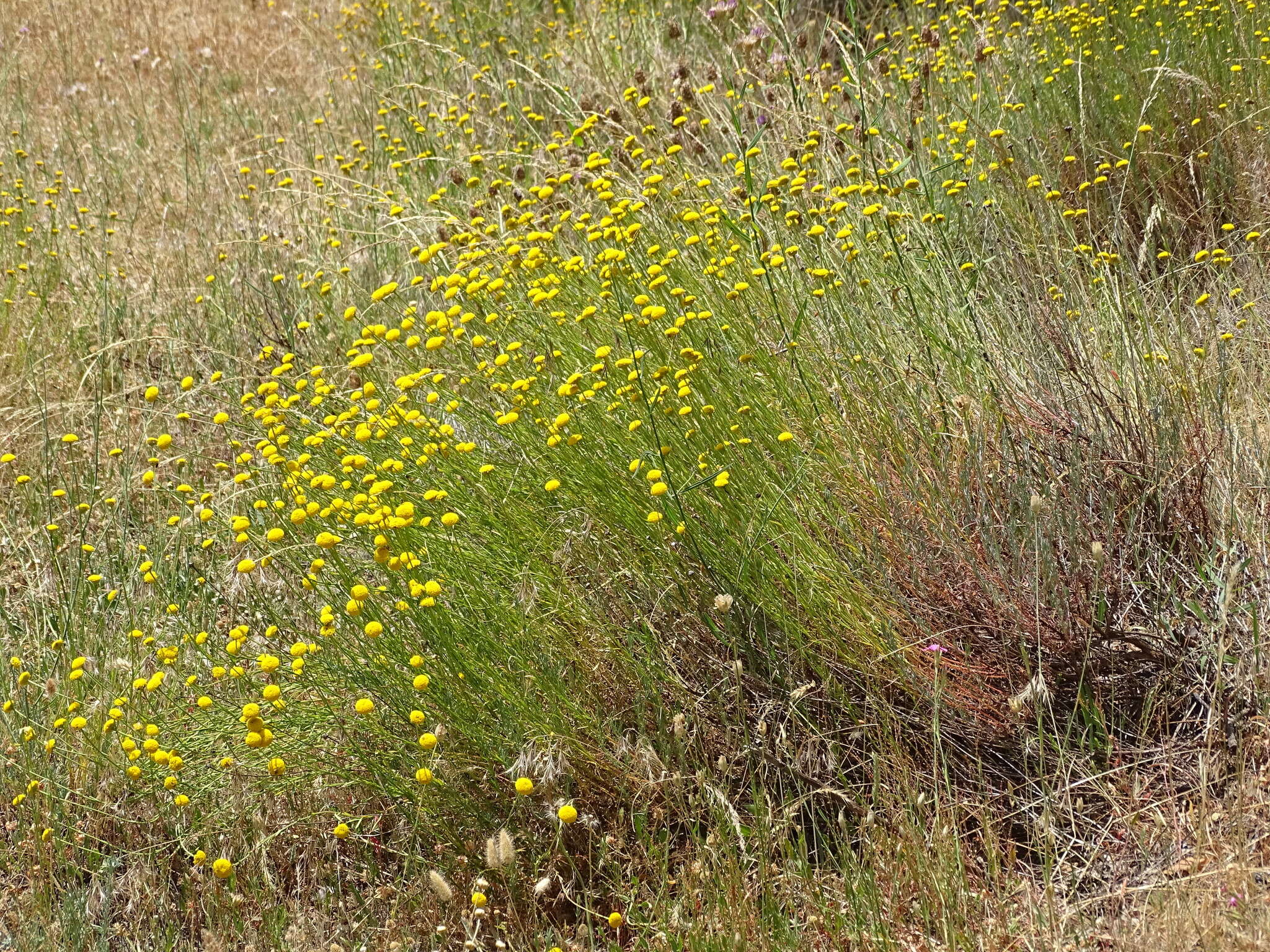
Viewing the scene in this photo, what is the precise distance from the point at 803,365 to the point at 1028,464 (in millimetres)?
558

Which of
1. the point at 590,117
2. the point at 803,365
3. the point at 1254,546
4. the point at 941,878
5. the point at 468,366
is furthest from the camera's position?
the point at 468,366

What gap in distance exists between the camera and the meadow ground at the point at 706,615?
1.96 metres

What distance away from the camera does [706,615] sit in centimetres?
236

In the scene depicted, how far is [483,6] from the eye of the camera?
7.12 metres

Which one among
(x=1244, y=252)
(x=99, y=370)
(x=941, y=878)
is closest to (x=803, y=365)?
(x=941, y=878)

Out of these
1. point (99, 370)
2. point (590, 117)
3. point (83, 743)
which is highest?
point (590, 117)

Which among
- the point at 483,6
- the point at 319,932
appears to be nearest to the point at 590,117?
the point at 319,932

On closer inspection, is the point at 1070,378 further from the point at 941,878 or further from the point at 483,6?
the point at 483,6

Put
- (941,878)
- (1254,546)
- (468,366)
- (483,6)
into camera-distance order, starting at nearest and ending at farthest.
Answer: (941,878) → (1254,546) → (468,366) → (483,6)

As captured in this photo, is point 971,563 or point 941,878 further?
point 971,563

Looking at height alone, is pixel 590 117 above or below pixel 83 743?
above

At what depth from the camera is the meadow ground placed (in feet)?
6.45

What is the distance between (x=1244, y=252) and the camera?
304cm

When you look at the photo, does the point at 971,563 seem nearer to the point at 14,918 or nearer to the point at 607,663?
the point at 607,663
